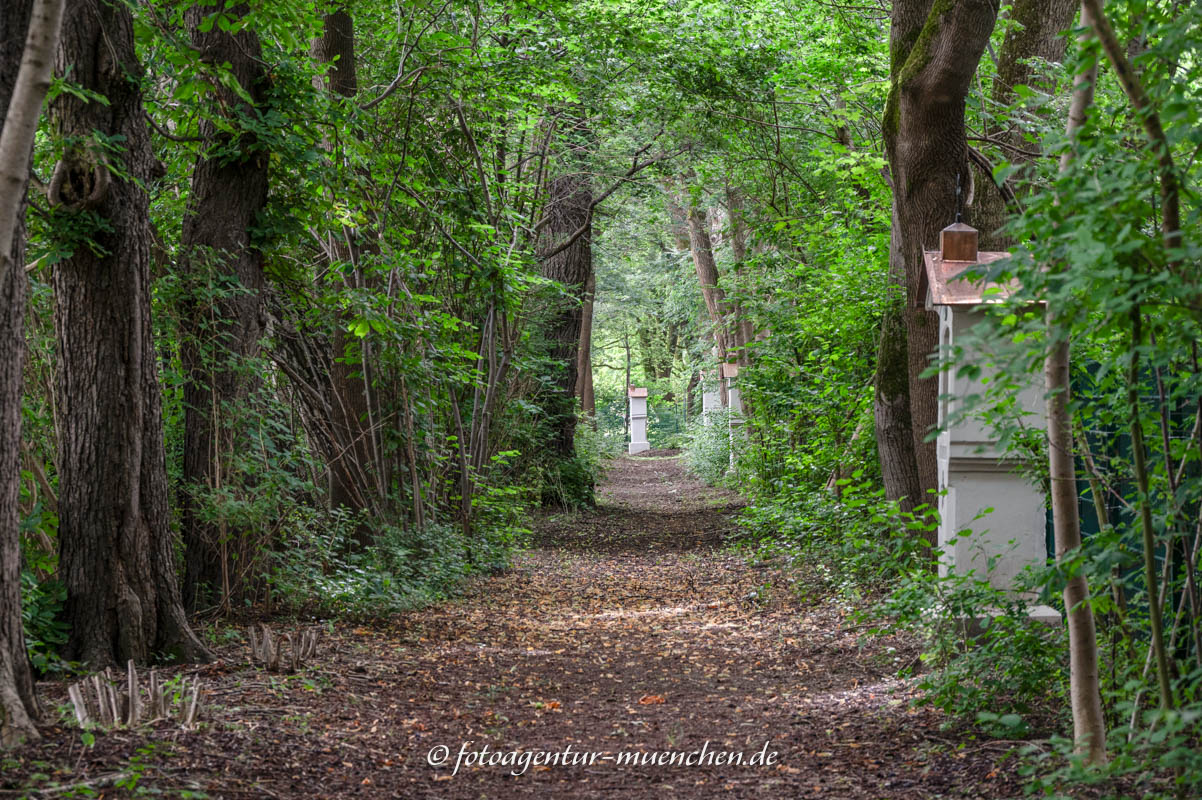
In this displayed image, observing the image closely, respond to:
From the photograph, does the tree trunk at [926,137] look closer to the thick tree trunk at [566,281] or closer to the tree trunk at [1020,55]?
the tree trunk at [1020,55]

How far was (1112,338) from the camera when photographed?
430 centimetres

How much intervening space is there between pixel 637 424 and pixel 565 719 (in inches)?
1391

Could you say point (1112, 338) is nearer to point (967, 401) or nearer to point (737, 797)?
point (967, 401)

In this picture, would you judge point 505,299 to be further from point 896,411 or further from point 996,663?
point 996,663

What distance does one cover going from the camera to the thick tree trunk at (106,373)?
19.3 ft

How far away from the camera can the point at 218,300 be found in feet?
24.3

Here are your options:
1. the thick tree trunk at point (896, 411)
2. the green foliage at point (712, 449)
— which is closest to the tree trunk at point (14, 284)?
the thick tree trunk at point (896, 411)

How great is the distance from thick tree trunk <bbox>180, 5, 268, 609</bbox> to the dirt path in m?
1.11

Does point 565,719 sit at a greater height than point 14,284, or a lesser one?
lesser

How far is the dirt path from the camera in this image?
14.1 ft

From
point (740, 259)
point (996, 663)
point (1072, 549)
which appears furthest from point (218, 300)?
point (740, 259)

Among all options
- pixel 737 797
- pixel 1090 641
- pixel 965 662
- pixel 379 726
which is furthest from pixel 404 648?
pixel 1090 641

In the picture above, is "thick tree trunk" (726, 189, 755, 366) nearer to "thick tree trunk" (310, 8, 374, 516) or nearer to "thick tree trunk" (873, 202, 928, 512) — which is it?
"thick tree trunk" (873, 202, 928, 512)

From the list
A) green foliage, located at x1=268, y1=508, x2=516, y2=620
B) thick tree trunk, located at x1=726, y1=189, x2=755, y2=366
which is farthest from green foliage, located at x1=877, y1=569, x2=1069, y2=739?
thick tree trunk, located at x1=726, y1=189, x2=755, y2=366
